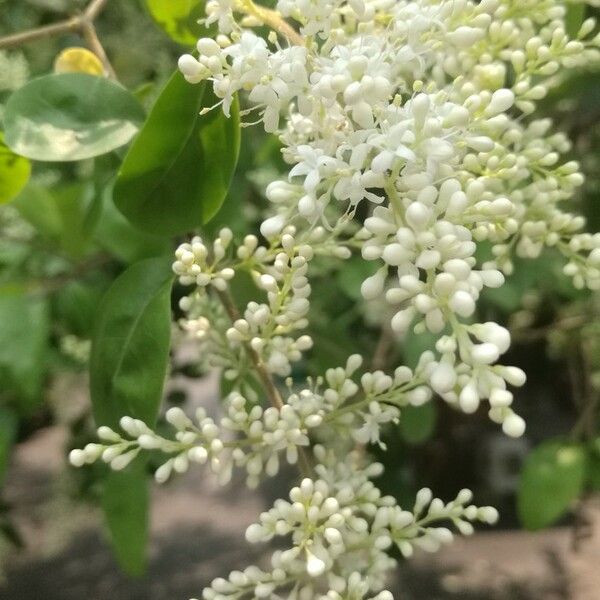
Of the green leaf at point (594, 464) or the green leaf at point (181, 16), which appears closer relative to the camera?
the green leaf at point (181, 16)

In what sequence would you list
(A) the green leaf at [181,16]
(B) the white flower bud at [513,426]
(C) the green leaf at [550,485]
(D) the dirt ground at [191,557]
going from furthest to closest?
(D) the dirt ground at [191,557] < (C) the green leaf at [550,485] < (A) the green leaf at [181,16] < (B) the white flower bud at [513,426]

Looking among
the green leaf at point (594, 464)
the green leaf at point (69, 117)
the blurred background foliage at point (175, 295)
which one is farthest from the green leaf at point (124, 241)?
the green leaf at point (594, 464)

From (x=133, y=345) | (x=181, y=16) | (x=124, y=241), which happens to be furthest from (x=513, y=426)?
(x=124, y=241)

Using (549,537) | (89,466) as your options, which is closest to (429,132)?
(89,466)

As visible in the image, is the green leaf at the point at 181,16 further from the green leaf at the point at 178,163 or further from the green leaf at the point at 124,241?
the green leaf at the point at 124,241

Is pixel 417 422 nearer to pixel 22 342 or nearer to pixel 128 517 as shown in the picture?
pixel 128 517
